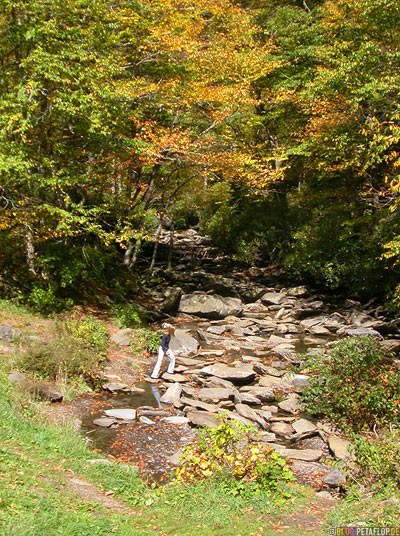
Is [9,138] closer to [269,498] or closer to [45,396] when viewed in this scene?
[45,396]

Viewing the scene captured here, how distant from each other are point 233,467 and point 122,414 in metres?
3.71

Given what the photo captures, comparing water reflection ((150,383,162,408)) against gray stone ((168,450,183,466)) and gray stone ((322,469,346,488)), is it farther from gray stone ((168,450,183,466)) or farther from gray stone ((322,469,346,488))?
gray stone ((322,469,346,488))

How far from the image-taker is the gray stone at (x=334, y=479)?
6891 mm

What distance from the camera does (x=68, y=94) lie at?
12859mm

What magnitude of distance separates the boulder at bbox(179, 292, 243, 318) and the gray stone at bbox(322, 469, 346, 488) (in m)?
12.2

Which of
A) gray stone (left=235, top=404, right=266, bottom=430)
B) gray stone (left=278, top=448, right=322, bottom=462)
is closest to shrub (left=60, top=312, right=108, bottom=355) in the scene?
gray stone (left=235, top=404, right=266, bottom=430)

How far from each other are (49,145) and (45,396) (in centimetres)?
838

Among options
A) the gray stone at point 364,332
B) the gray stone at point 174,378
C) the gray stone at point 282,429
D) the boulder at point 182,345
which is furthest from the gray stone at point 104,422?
the gray stone at point 364,332

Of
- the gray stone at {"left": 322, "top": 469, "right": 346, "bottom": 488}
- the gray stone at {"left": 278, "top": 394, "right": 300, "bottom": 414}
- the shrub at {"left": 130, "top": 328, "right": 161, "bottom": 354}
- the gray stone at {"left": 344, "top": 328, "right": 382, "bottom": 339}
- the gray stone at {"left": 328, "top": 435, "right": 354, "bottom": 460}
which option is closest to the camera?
the gray stone at {"left": 322, "top": 469, "right": 346, "bottom": 488}

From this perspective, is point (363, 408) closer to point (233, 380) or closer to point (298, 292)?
point (233, 380)

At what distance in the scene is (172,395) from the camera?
10.5 metres

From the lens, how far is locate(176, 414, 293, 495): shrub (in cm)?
612

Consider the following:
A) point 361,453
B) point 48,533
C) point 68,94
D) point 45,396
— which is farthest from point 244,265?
point 48,533

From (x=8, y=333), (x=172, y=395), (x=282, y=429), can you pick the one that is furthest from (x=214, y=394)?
(x=8, y=333)
